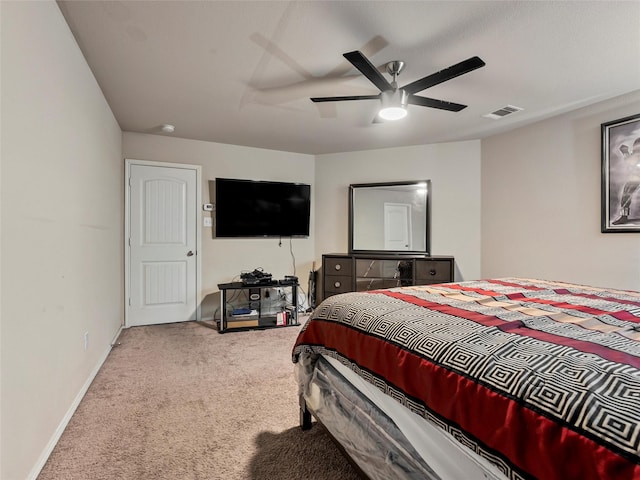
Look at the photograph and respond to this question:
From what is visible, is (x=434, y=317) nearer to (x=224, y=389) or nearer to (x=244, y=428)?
(x=244, y=428)

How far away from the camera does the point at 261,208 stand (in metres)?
4.47

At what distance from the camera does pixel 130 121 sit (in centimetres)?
356

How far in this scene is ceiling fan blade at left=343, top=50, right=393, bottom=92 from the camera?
5.97ft

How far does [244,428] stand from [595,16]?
308cm

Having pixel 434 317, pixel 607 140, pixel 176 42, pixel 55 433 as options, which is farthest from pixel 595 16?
pixel 55 433

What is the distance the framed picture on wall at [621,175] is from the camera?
277cm

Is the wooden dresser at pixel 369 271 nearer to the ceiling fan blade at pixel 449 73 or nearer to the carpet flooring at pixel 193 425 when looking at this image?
the carpet flooring at pixel 193 425

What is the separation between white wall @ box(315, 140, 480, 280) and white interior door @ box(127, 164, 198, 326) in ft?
6.44

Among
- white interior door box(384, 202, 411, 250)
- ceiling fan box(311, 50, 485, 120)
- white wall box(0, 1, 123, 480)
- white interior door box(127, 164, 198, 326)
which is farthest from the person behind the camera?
white interior door box(384, 202, 411, 250)

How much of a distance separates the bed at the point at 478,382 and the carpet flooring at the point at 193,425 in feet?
0.76

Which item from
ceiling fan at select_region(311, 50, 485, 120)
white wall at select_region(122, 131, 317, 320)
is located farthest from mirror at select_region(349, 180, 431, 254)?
ceiling fan at select_region(311, 50, 485, 120)

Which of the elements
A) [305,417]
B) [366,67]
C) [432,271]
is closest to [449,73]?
[366,67]

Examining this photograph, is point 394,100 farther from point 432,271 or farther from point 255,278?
point 255,278

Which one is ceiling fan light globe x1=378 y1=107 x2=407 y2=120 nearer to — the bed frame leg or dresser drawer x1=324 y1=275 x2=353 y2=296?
the bed frame leg
